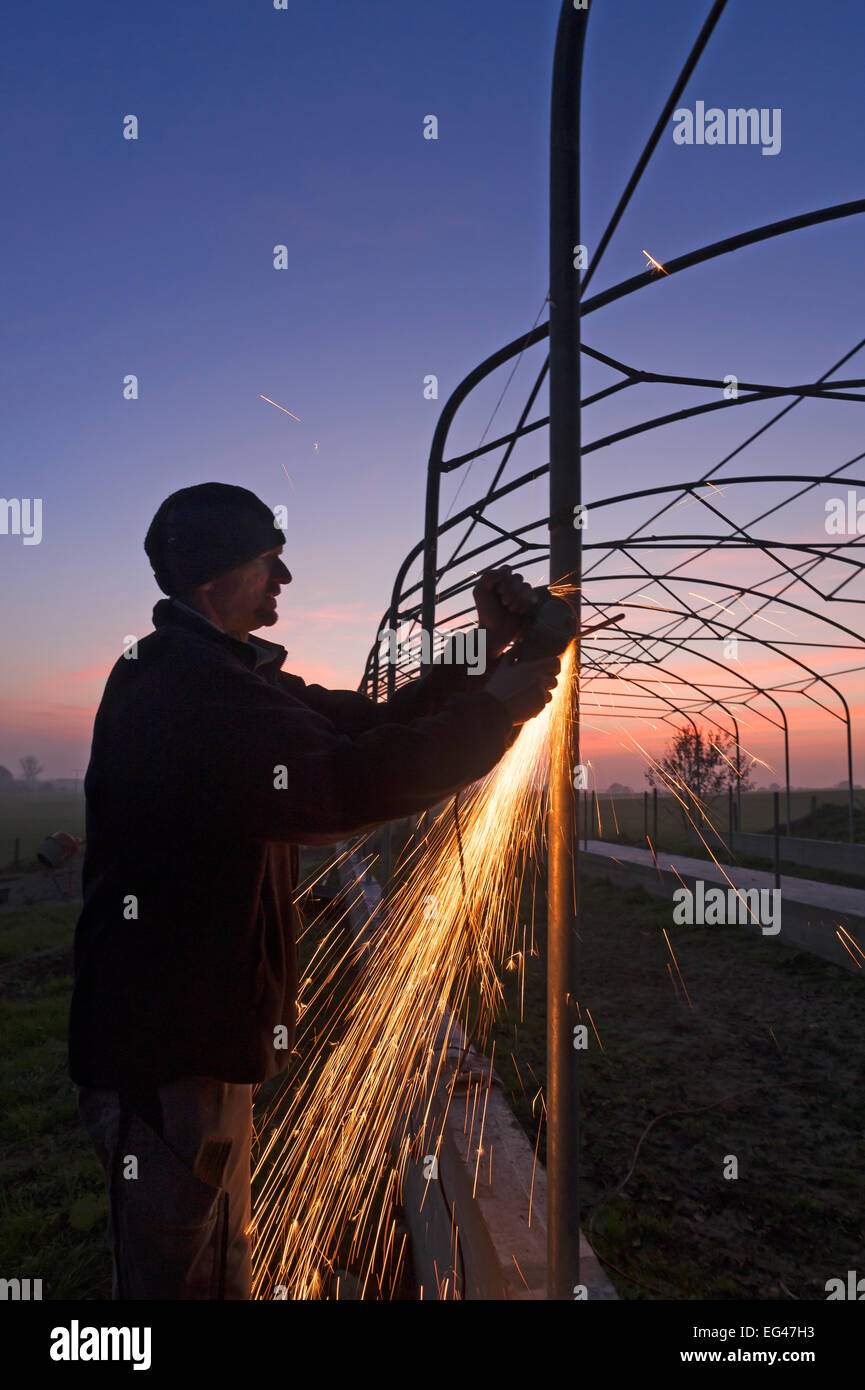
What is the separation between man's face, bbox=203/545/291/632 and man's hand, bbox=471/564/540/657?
546 millimetres

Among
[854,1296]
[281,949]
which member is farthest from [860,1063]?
[281,949]

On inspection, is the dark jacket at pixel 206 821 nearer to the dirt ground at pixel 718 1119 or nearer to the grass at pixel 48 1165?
the grass at pixel 48 1165

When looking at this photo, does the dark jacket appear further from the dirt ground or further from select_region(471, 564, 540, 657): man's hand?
the dirt ground

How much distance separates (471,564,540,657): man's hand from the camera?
205cm

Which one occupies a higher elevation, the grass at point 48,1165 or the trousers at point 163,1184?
the trousers at point 163,1184

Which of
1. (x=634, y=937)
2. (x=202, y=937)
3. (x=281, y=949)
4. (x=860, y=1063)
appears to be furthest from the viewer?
(x=634, y=937)

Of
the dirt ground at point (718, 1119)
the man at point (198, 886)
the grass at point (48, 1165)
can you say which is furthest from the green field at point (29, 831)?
the man at point (198, 886)

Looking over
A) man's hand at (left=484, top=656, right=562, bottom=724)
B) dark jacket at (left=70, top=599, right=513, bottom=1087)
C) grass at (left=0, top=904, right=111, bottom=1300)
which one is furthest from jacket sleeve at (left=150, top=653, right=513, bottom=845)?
grass at (left=0, top=904, right=111, bottom=1300)

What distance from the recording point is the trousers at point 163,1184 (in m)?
1.68

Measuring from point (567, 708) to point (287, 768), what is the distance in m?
0.83

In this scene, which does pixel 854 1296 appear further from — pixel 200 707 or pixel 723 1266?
pixel 200 707

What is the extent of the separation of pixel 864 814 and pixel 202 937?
23.6m

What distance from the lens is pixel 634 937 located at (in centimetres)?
1039
